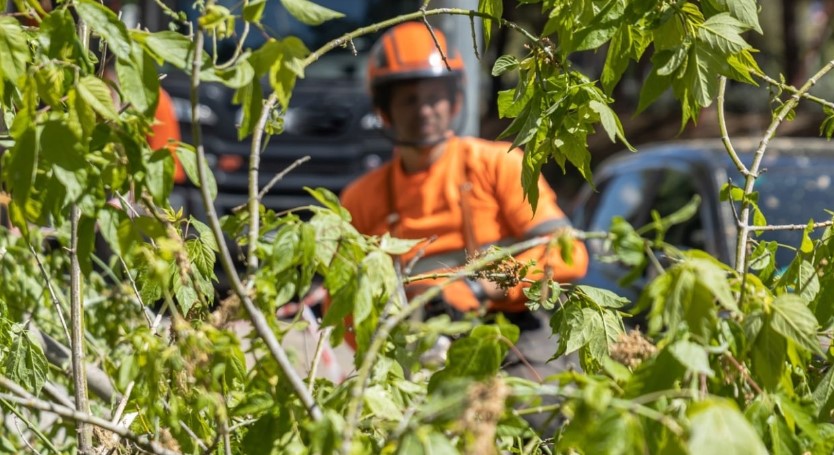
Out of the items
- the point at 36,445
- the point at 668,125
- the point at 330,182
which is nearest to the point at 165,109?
the point at 330,182

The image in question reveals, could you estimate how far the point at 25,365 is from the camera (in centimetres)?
243

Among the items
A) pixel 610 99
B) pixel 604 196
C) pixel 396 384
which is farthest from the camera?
pixel 604 196

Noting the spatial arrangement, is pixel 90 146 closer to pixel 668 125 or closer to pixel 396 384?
pixel 396 384

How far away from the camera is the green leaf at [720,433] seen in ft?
4.46

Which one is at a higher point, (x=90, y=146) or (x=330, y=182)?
(x=90, y=146)

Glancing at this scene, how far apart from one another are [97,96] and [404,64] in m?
4.40

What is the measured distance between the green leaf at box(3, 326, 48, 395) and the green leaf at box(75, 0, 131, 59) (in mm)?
901

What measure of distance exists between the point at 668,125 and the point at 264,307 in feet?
68.9

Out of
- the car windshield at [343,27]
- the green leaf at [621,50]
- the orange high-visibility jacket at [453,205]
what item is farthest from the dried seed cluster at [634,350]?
the car windshield at [343,27]

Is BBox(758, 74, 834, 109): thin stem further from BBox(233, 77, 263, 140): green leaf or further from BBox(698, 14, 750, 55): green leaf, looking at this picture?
BBox(233, 77, 263, 140): green leaf

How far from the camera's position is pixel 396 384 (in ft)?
6.13

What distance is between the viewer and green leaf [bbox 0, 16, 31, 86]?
1796mm

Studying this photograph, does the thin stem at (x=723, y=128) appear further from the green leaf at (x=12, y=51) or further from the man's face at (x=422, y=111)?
the man's face at (x=422, y=111)

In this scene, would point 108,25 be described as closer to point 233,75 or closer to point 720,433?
point 233,75
